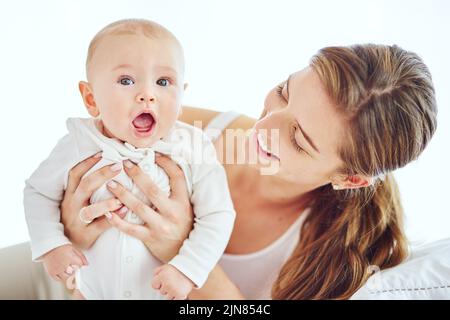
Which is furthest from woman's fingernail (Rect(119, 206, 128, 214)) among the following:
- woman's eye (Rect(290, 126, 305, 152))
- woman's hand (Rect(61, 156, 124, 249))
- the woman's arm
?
woman's eye (Rect(290, 126, 305, 152))

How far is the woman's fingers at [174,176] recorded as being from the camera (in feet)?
3.17

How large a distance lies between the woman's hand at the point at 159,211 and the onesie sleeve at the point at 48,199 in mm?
95

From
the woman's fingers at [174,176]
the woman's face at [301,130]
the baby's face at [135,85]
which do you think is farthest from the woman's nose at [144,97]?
the woman's face at [301,130]

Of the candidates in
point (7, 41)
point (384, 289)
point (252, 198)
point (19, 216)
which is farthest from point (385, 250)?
point (7, 41)

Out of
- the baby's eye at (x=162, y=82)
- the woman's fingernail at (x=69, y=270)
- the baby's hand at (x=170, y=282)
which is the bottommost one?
the baby's hand at (x=170, y=282)

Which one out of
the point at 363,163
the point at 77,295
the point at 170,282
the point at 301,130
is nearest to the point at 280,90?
the point at 301,130

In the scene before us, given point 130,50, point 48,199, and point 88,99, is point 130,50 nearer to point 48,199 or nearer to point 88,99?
point 88,99

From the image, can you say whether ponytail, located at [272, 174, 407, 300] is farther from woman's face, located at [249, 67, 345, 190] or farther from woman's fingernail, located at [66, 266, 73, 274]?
woman's fingernail, located at [66, 266, 73, 274]

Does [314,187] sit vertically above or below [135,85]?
below

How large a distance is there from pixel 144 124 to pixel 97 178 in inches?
5.0

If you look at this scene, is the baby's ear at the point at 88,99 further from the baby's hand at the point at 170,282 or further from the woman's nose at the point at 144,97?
the baby's hand at the point at 170,282

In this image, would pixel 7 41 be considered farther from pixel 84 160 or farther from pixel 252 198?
pixel 252 198

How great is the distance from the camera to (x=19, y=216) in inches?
41.8

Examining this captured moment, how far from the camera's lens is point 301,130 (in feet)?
3.21
